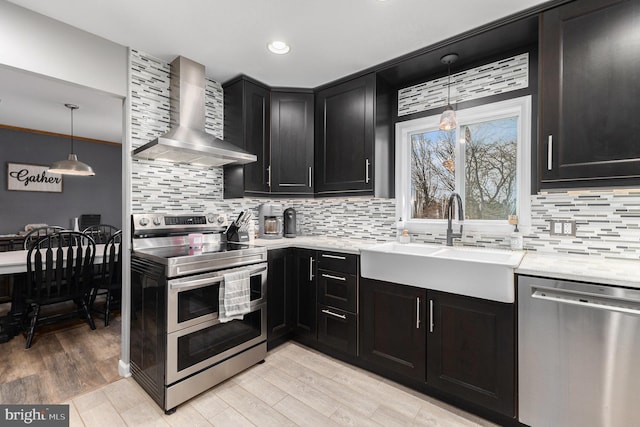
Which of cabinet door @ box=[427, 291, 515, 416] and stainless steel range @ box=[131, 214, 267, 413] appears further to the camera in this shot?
stainless steel range @ box=[131, 214, 267, 413]

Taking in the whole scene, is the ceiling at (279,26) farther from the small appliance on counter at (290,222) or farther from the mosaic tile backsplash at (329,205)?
the small appliance on counter at (290,222)

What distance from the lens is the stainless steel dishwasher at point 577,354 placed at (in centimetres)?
128

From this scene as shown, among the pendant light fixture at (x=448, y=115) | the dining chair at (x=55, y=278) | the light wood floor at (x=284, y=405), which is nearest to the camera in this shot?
the light wood floor at (x=284, y=405)

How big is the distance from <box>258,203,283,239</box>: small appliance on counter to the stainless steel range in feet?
2.10

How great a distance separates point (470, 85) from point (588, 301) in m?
1.74

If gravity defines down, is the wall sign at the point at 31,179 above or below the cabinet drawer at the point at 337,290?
above


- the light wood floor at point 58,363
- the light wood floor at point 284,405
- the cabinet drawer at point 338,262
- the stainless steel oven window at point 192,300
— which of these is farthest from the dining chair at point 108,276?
the cabinet drawer at point 338,262

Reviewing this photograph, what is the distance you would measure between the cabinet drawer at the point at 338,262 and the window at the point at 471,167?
72 cm

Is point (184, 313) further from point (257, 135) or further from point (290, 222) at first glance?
point (257, 135)

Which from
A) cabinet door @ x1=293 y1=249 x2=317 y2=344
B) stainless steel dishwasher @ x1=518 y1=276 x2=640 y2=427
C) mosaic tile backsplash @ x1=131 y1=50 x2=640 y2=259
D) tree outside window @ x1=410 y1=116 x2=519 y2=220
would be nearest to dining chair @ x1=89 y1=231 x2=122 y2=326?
mosaic tile backsplash @ x1=131 y1=50 x2=640 y2=259

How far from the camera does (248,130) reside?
2.66 metres

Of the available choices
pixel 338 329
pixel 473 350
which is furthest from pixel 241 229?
pixel 473 350

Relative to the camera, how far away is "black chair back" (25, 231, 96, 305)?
2576 millimetres

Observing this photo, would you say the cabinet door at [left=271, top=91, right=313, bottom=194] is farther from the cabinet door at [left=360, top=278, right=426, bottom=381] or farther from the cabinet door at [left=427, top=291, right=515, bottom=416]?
the cabinet door at [left=427, top=291, right=515, bottom=416]
